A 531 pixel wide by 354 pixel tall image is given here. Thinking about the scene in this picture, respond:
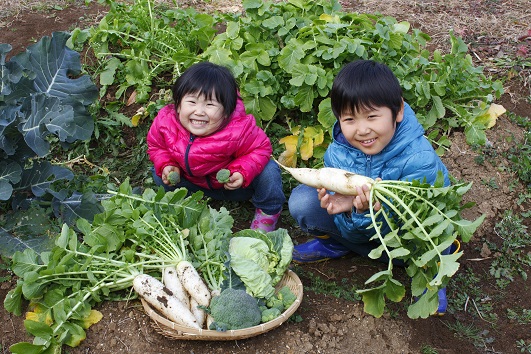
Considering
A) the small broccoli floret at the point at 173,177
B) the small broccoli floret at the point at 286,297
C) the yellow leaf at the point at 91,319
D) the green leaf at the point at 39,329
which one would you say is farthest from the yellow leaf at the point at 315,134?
the green leaf at the point at 39,329

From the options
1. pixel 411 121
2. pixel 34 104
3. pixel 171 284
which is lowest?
pixel 171 284

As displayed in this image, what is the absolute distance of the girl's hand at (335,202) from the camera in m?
3.04

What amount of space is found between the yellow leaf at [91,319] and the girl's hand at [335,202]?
117 cm

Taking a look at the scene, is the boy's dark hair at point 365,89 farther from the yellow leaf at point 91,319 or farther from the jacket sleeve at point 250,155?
the yellow leaf at point 91,319

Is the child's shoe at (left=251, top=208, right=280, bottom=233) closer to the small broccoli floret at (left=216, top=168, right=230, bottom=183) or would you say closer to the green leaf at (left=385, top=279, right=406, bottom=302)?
the small broccoli floret at (left=216, top=168, right=230, bottom=183)

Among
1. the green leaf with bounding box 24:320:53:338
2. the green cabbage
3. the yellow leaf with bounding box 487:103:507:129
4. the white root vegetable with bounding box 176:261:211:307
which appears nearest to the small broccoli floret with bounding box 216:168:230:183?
the green cabbage

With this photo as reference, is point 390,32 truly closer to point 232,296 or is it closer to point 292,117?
point 292,117

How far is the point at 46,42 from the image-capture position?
366 centimetres

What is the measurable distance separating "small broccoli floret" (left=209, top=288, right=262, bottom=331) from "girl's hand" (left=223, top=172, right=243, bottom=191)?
2.77ft

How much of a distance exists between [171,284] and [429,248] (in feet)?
3.83

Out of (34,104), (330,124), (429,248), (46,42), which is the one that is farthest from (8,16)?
(429,248)

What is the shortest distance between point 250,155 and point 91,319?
4.07ft

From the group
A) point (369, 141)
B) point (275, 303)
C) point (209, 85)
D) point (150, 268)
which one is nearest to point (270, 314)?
point (275, 303)

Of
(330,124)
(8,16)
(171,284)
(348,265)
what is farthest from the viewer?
(8,16)
